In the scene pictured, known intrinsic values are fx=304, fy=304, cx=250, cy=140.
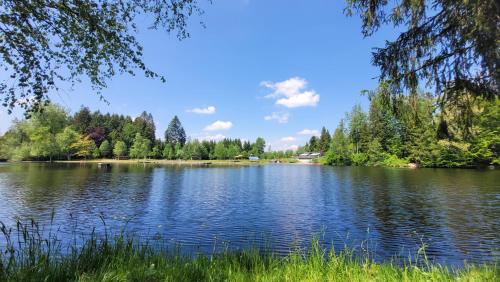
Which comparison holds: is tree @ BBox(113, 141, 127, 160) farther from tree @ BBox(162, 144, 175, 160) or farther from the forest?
tree @ BBox(162, 144, 175, 160)

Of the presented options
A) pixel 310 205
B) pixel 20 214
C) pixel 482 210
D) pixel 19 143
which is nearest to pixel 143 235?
pixel 20 214

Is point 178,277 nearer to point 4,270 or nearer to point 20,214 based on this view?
point 4,270

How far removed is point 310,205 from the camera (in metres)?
21.7

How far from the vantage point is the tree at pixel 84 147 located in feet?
330

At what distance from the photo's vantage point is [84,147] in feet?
342

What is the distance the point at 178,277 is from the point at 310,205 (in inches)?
686

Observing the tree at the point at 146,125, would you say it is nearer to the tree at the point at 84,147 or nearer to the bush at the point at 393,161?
the tree at the point at 84,147

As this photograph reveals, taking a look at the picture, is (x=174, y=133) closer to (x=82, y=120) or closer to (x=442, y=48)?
(x=82, y=120)

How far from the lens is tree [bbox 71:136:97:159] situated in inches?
3954

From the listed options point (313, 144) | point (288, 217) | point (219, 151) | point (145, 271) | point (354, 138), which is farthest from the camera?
point (313, 144)

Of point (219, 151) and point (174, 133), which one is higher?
point (174, 133)

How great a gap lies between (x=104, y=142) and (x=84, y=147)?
22.3 feet

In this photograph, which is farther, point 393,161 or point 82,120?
point 82,120

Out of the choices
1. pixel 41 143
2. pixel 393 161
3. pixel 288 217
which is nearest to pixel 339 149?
pixel 393 161
